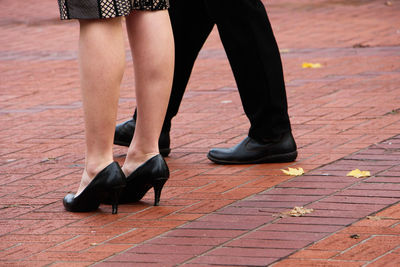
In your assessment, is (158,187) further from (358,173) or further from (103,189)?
(358,173)

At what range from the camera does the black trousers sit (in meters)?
4.13

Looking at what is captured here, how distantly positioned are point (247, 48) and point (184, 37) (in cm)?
34

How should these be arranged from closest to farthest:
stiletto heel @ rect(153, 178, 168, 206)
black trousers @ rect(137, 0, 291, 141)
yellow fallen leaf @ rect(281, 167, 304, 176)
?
stiletto heel @ rect(153, 178, 168, 206), yellow fallen leaf @ rect(281, 167, 304, 176), black trousers @ rect(137, 0, 291, 141)

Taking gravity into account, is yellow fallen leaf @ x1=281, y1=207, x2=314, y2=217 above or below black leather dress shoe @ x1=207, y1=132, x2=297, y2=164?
above

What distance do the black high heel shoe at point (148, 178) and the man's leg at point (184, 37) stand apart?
0.90 m

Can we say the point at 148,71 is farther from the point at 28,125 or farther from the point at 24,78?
the point at 24,78

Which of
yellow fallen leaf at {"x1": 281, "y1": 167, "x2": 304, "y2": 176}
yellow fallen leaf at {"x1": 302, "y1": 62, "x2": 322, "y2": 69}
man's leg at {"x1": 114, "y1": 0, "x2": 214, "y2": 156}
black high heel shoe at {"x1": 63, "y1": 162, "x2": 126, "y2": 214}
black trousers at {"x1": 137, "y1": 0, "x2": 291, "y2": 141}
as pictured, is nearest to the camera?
black high heel shoe at {"x1": 63, "y1": 162, "x2": 126, "y2": 214}

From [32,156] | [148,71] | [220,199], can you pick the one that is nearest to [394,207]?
[220,199]

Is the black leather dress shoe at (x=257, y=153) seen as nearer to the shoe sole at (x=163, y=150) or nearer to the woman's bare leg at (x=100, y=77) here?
the shoe sole at (x=163, y=150)

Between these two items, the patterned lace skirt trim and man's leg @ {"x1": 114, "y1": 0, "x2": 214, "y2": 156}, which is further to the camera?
man's leg @ {"x1": 114, "y1": 0, "x2": 214, "y2": 156}

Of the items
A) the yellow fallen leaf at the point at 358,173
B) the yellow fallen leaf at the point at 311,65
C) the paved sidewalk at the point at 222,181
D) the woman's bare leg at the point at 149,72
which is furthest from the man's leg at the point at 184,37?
the yellow fallen leaf at the point at 311,65

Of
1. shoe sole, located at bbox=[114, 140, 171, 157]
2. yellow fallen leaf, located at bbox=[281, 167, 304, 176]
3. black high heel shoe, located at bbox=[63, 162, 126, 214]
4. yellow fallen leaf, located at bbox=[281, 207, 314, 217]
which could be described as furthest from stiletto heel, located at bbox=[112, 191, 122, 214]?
shoe sole, located at bbox=[114, 140, 171, 157]

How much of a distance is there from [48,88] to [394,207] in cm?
404

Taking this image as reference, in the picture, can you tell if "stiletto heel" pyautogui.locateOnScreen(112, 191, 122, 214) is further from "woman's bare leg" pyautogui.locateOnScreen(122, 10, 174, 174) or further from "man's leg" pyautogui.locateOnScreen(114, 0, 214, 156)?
"man's leg" pyautogui.locateOnScreen(114, 0, 214, 156)
